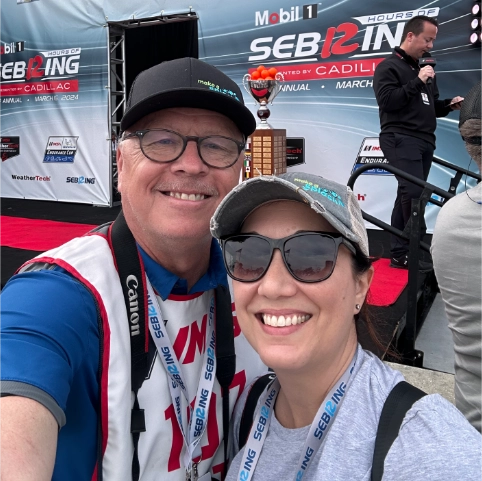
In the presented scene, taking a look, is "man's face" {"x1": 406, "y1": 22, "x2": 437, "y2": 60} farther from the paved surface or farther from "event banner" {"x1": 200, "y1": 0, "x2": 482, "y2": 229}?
the paved surface

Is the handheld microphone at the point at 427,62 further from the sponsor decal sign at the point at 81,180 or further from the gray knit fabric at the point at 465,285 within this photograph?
the sponsor decal sign at the point at 81,180

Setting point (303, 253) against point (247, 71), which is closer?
point (303, 253)

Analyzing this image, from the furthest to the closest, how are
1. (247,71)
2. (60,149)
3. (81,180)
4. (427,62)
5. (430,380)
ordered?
(60,149) → (81,180) → (247,71) → (427,62) → (430,380)

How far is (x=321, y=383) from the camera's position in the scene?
1.04m

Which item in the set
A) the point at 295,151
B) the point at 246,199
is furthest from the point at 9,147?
the point at 246,199

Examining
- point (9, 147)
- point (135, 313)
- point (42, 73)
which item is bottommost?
point (9, 147)

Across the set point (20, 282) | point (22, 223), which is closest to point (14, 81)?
point (22, 223)

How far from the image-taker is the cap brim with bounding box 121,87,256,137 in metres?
1.19

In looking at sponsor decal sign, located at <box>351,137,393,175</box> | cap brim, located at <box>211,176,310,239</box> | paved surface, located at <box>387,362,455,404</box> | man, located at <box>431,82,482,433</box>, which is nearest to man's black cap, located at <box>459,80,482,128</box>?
man, located at <box>431,82,482,433</box>

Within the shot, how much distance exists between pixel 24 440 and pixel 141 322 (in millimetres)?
344

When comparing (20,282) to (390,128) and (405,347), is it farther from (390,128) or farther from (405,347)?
(390,128)

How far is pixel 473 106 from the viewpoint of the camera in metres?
1.92

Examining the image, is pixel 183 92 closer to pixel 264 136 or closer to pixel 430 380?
pixel 430 380

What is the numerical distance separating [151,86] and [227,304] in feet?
1.96
